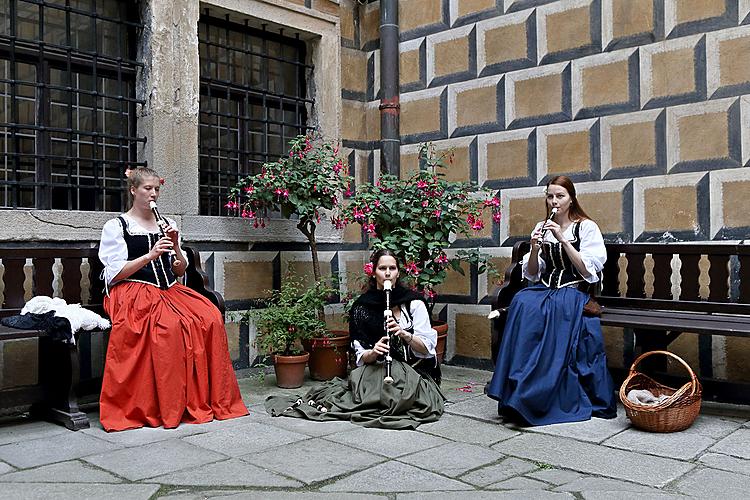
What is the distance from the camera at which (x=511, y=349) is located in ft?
14.2

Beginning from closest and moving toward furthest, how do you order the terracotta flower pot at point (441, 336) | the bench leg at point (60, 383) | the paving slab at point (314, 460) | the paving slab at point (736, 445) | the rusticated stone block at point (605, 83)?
the paving slab at point (314, 460), the paving slab at point (736, 445), the bench leg at point (60, 383), the rusticated stone block at point (605, 83), the terracotta flower pot at point (441, 336)

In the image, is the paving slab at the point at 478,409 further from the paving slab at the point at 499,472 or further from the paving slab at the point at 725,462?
the paving slab at the point at 725,462

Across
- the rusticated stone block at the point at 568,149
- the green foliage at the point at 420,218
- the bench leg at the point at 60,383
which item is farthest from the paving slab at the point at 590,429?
the bench leg at the point at 60,383

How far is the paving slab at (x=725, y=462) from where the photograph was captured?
3240 millimetres

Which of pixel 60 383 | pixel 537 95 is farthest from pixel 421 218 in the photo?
pixel 60 383

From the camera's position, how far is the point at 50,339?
417 cm

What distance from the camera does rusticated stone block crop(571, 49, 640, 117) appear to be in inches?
200

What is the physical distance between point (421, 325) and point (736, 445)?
1708 mm

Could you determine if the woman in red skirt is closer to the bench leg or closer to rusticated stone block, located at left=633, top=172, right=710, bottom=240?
the bench leg

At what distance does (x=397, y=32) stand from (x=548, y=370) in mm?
3350

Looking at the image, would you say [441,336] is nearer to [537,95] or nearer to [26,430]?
[537,95]

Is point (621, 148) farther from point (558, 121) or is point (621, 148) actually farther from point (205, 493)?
point (205, 493)

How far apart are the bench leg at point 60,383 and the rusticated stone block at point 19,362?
0.25 metres

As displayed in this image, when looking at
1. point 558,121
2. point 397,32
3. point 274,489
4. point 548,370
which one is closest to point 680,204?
point 558,121
